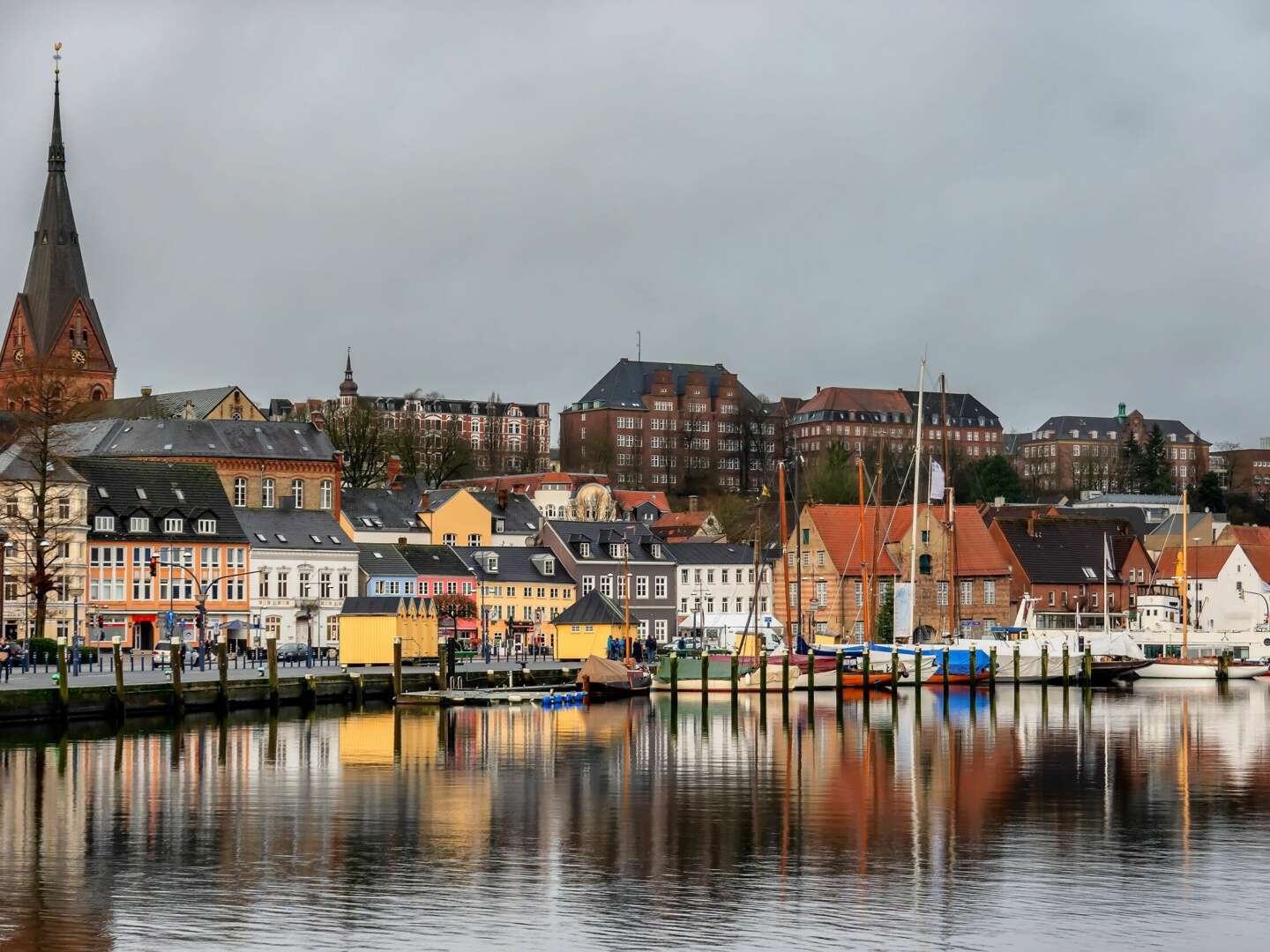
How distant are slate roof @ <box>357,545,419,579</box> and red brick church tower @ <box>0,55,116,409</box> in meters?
42.2

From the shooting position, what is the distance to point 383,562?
390ft

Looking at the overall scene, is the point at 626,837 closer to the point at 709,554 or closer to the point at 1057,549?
the point at 1057,549

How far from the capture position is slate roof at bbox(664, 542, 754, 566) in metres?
134

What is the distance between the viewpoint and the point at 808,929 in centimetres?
3138

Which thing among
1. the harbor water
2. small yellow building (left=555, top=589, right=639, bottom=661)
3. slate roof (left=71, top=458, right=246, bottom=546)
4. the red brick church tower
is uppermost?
the red brick church tower

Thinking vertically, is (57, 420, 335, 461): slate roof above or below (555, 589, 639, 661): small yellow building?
above

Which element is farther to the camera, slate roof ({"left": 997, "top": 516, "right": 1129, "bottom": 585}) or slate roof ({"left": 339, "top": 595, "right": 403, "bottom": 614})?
slate roof ({"left": 997, "top": 516, "right": 1129, "bottom": 585})

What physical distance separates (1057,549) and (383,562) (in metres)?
40.9

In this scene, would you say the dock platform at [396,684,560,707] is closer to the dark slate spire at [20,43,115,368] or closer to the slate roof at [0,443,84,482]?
the slate roof at [0,443,84,482]

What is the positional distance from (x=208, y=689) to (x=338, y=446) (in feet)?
Answer: 263

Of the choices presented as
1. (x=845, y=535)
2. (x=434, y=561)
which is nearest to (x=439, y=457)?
(x=434, y=561)

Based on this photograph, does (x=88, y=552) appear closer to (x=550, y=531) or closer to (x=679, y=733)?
(x=550, y=531)

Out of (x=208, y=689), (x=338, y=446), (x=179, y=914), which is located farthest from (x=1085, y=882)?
(x=338, y=446)

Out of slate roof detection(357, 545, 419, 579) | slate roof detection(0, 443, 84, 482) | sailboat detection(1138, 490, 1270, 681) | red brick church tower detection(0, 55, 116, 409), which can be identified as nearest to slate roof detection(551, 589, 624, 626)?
slate roof detection(357, 545, 419, 579)
